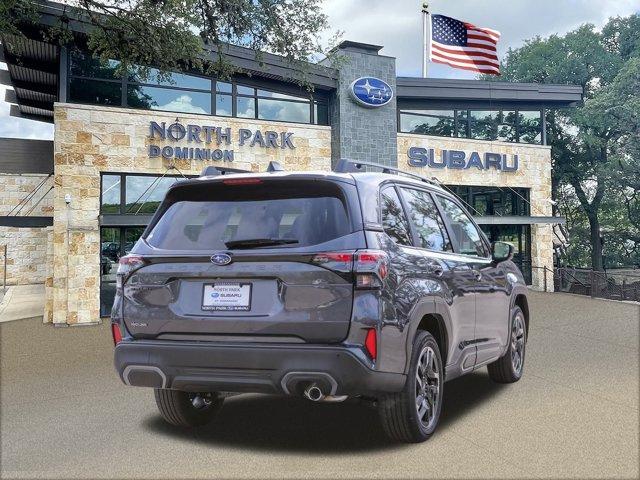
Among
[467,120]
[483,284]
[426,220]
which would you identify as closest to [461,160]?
[467,120]

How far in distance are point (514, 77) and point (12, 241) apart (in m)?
29.1

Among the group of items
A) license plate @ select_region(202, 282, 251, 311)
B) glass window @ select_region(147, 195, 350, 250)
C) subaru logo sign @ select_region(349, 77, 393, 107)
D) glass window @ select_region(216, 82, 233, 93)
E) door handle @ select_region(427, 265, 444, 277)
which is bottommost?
license plate @ select_region(202, 282, 251, 311)

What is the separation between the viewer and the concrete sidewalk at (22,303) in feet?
54.8

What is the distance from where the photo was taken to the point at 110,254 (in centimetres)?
1650

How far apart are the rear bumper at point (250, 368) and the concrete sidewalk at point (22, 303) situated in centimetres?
1316

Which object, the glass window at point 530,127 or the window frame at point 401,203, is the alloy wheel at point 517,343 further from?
the glass window at point 530,127

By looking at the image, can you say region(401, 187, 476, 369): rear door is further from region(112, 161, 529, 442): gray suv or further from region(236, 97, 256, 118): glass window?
region(236, 97, 256, 118): glass window

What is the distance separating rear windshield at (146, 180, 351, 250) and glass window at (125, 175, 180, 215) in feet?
41.0

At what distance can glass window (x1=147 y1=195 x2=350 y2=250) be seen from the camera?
4.02 metres

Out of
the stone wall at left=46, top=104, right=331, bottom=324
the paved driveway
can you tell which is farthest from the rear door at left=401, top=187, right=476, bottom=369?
the stone wall at left=46, top=104, right=331, bottom=324

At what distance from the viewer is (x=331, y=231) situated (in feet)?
13.1

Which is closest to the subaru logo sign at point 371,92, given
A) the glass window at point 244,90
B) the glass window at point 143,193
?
the glass window at point 244,90

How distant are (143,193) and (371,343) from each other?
1393 cm

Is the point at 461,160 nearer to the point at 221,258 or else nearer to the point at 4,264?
the point at 4,264
